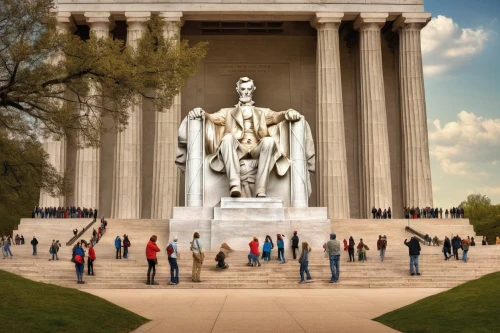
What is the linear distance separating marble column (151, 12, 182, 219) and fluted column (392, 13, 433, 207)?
17.1 m

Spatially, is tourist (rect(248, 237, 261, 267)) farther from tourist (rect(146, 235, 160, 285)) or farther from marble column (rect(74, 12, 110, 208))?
marble column (rect(74, 12, 110, 208))

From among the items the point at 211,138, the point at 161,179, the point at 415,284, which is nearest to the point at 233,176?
the point at 211,138

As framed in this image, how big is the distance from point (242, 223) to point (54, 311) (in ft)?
50.5

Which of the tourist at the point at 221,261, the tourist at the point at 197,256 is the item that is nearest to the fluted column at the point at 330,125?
the tourist at the point at 221,261

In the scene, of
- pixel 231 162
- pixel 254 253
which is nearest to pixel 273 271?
pixel 254 253

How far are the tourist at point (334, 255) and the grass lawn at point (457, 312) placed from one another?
23.6 feet

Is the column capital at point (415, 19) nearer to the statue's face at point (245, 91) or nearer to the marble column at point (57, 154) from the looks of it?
the marble column at point (57, 154)

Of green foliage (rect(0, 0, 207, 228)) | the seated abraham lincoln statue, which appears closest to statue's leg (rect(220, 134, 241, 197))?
the seated abraham lincoln statue

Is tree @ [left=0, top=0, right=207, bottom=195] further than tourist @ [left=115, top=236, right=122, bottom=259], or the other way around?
tourist @ [left=115, top=236, right=122, bottom=259]

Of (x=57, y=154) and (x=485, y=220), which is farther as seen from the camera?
(x=485, y=220)

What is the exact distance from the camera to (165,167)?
Result: 4825cm

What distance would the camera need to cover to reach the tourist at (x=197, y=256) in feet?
63.3

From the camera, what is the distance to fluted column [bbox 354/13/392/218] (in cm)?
4844

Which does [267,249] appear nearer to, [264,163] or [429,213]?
[264,163]
